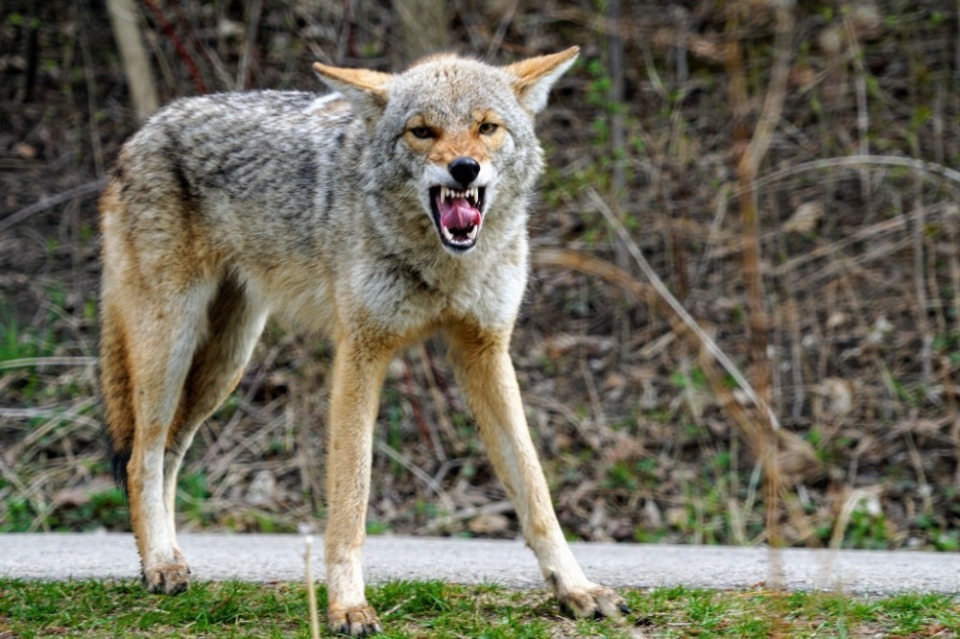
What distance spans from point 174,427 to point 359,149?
6.13 ft

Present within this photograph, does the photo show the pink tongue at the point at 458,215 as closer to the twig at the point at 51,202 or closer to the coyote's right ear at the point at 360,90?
the coyote's right ear at the point at 360,90

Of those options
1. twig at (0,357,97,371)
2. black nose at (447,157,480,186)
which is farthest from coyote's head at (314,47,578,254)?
twig at (0,357,97,371)

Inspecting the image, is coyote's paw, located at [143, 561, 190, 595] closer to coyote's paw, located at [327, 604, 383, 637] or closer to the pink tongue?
coyote's paw, located at [327, 604, 383, 637]

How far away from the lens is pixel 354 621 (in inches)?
174

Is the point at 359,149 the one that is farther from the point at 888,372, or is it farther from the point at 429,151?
the point at 888,372

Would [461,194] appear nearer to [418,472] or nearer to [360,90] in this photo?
[360,90]

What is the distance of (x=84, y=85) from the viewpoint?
12.8 m

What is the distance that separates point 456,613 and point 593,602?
56cm

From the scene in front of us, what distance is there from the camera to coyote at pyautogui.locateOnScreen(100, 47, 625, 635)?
4.72 meters

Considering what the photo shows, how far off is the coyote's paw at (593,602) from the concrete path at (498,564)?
65cm

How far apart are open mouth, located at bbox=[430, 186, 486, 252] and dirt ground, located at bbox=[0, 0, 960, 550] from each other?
2934mm

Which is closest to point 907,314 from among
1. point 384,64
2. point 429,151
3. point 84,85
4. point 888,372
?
point 888,372

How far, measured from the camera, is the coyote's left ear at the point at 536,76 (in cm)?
512

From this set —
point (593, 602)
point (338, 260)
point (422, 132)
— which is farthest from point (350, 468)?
point (422, 132)
